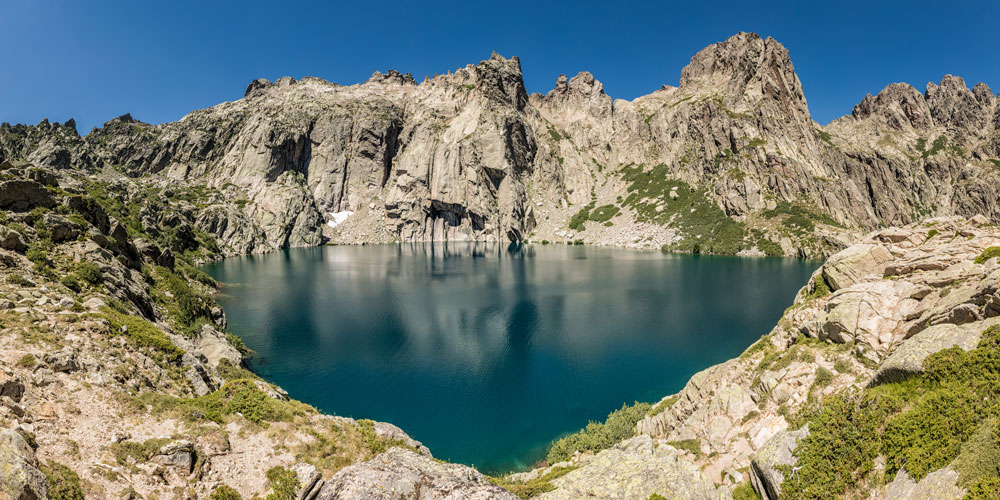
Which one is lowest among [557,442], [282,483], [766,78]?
[557,442]

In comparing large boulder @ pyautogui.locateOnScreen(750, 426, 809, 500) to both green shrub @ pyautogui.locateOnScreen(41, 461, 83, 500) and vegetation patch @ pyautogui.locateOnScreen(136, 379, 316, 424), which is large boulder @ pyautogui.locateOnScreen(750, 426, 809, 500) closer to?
vegetation patch @ pyautogui.locateOnScreen(136, 379, 316, 424)

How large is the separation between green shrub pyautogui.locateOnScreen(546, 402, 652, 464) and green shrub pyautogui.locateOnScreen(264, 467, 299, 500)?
14.7 m

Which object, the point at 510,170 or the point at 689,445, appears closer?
the point at 689,445

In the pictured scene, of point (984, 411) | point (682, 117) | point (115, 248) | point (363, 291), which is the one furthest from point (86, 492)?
point (682, 117)

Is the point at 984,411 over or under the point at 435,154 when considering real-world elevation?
under

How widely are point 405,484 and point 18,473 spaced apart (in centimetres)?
710

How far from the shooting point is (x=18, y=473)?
23.7ft

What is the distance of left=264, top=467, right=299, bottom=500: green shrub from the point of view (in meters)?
10.2

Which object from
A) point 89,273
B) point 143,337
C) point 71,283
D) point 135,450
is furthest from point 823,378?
point 89,273

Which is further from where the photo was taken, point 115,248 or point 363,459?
point 115,248

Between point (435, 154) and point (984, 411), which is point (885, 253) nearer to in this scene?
point (984, 411)

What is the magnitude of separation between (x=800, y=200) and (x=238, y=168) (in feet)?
729

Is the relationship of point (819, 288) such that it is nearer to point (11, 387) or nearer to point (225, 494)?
point (225, 494)

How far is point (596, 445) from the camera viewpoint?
21531 millimetres
